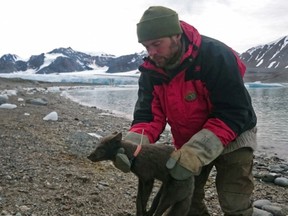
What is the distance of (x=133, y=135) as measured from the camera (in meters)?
3.14

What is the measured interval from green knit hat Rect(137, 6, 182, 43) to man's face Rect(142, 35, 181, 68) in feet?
0.12

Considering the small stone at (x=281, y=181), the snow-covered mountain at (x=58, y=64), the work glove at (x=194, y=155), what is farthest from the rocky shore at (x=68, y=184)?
the snow-covered mountain at (x=58, y=64)

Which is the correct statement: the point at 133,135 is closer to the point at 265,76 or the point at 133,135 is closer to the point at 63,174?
the point at 63,174

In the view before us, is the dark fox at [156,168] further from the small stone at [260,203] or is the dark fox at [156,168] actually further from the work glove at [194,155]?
the small stone at [260,203]

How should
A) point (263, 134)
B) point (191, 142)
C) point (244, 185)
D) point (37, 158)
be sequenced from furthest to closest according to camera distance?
1. point (263, 134)
2. point (37, 158)
3. point (244, 185)
4. point (191, 142)

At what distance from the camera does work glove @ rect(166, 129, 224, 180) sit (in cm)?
270

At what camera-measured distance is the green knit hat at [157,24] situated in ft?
9.07

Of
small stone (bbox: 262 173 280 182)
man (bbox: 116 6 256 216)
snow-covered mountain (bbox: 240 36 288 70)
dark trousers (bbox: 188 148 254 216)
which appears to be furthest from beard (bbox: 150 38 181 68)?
snow-covered mountain (bbox: 240 36 288 70)

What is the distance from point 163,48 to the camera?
2793mm

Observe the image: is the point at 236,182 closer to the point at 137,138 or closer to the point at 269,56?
the point at 137,138

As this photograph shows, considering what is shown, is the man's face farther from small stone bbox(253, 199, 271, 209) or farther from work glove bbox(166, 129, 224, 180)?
small stone bbox(253, 199, 271, 209)

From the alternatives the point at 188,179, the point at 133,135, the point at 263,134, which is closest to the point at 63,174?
the point at 133,135

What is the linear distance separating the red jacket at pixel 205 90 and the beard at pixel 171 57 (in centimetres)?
6

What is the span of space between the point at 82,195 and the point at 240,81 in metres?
2.36
